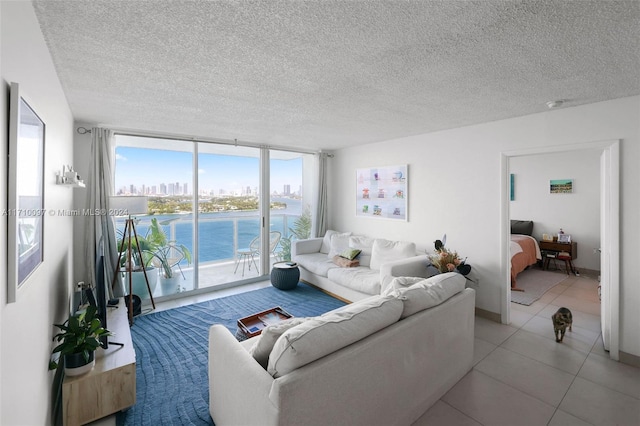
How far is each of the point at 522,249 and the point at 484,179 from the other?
248 cm

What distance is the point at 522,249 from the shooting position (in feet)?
17.3

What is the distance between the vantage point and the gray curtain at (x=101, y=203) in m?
3.69

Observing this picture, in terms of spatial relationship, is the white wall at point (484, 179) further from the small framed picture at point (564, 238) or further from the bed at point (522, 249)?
the small framed picture at point (564, 238)

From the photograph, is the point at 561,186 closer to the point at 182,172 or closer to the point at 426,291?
the point at 426,291

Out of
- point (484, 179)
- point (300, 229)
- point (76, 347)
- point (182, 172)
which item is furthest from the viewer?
point (300, 229)

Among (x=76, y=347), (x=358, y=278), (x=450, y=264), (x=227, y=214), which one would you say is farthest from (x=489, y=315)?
(x=227, y=214)

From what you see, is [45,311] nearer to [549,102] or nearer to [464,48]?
[464,48]

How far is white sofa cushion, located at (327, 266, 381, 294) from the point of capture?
3.76 meters

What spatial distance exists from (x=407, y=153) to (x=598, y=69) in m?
2.53

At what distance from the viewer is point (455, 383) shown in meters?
2.42

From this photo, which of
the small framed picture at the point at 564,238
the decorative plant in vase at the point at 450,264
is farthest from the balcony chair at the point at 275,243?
the small framed picture at the point at 564,238

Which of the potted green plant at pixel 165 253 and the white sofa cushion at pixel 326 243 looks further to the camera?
the white sofa cushion at pixel 326 243

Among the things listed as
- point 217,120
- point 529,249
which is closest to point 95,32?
point 217,120

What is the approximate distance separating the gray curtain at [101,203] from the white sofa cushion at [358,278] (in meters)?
2.90
